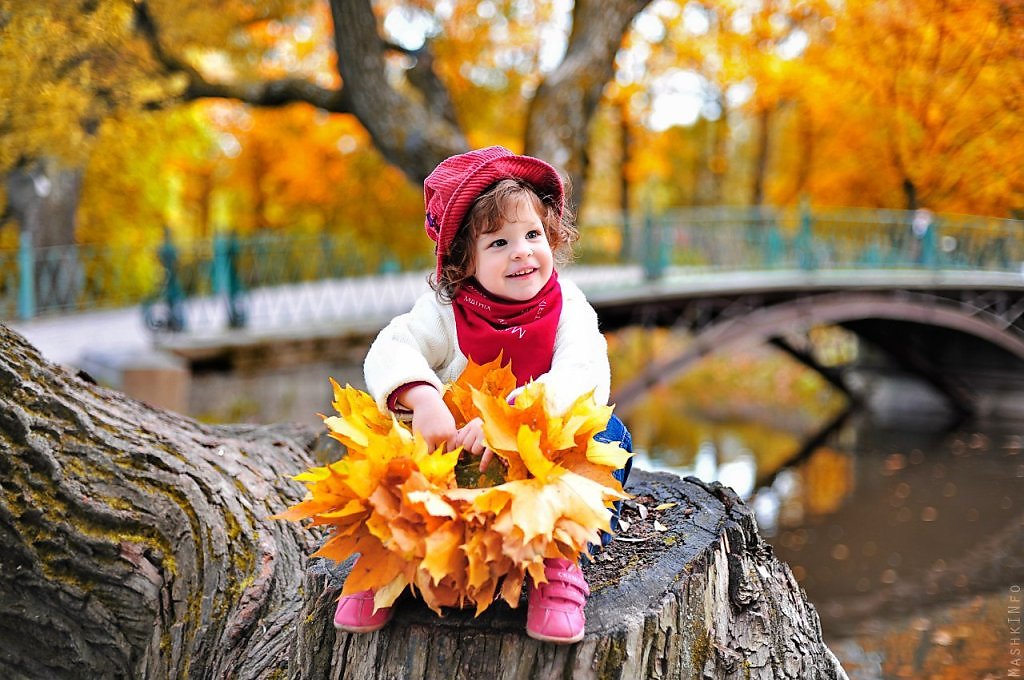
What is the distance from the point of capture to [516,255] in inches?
73.9

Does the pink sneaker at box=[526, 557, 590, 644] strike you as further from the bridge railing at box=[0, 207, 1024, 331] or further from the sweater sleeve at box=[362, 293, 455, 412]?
the bridge railing at box=[0, 207, 1024, 331]

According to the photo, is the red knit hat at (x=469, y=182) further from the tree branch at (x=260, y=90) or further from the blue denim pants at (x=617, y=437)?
the tree branch at (x=260, y=90)

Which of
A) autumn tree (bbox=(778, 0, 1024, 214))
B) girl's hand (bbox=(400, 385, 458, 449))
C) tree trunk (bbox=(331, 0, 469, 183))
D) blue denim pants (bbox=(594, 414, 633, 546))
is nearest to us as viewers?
girl's hand (bbox=(400, 385, 458, 449))

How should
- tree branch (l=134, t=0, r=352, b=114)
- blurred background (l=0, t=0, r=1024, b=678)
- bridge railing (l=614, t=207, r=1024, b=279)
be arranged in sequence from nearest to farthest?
1. blurred background (l=0, t=0, r=1024, b=678)
2. bridge railing (l=614, t=207, r=1024, b=279)
3. tree branch (l=134, t=0, r=352, b=114)

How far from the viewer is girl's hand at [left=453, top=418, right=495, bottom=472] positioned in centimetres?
171

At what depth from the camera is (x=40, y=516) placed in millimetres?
1970

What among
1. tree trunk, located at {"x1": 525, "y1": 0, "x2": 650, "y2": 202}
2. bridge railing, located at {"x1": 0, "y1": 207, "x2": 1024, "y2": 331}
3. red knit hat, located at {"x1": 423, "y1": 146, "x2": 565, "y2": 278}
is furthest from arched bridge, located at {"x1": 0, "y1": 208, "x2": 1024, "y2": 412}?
red knit hat, located at {"x1": 423, "y1": 146, "x2": 565, "y2": 278}

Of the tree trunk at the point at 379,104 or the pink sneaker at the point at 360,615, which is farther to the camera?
the tree trunk at the point at 379,104

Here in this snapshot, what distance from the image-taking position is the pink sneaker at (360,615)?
1653mm

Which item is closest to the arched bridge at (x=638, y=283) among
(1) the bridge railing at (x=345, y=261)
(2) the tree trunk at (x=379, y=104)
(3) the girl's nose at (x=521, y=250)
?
(1) the bridge railing at (x=345, y=261)

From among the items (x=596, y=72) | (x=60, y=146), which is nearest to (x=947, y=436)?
(x=596, y=72)

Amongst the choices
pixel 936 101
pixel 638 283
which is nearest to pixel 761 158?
pixel 638 283

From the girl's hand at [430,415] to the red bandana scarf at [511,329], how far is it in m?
0.19

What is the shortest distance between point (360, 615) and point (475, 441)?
410 mm
